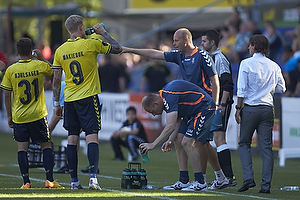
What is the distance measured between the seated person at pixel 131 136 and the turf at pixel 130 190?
391 mm

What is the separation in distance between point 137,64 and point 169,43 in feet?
8.69

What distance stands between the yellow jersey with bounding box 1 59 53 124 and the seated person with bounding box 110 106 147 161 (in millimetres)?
5854

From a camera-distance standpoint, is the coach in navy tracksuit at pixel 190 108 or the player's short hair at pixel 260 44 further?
the player's short hair at pixel 260 44

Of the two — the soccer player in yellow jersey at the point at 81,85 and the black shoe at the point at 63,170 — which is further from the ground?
the soccer player in yellow jersey at the point at 81,85

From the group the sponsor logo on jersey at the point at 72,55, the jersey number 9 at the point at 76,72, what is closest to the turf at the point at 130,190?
the jersey number 9 at the point at 76,72

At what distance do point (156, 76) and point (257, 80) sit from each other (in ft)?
37.6

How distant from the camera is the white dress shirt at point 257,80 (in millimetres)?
9383

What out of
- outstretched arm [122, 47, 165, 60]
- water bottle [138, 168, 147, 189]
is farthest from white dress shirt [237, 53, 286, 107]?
water bottle [138, 168, 147, 189]

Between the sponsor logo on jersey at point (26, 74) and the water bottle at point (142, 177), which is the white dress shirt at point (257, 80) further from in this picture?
the sponsor logo on jersey at point (26, 74)

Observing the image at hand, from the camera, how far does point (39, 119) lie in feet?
30.6

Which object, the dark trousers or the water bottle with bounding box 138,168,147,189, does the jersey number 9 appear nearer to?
the water bottle with bounding box 138,168,147,189

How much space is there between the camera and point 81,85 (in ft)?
29.3

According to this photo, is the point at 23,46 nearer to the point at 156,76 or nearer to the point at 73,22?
the point at 73,22

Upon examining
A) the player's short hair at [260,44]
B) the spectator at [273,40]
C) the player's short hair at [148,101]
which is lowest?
the player's short hair at [148,101]
